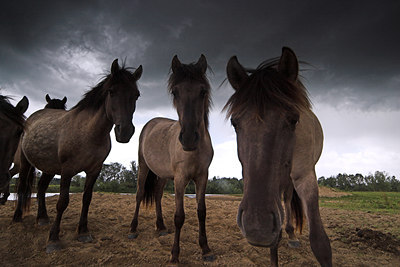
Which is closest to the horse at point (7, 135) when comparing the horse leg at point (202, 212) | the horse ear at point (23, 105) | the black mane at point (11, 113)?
the black mane at point (11, 113)

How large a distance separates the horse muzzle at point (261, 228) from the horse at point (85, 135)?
3.01 meters

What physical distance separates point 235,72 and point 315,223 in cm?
185

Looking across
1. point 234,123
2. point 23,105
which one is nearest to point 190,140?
point 234,123

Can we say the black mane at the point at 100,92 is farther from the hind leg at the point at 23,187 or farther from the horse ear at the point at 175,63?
the hind leg at the point at 23,187

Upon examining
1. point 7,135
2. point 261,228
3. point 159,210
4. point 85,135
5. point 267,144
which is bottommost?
point 159,210

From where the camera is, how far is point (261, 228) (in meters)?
1.48

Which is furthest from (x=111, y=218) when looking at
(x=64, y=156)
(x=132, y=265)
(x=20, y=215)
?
(x=132, y=265)

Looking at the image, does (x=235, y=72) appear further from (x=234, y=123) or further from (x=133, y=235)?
(x=133, y=235)

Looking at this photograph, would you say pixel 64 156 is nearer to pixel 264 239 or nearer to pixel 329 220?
pixel 264 239

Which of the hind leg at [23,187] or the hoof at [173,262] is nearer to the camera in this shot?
the hoof at [173,262]

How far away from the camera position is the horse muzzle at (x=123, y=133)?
13.1 ft

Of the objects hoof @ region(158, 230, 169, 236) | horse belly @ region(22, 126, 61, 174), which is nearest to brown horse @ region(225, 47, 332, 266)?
hoof @ region(158, 230, 169, 236)

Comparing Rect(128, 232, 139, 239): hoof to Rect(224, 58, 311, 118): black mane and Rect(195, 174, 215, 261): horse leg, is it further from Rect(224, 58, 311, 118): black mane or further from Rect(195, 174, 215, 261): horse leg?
Rect(224, 58, 311, 118): black mane

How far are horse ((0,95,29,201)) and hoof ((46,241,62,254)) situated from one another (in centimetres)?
120
